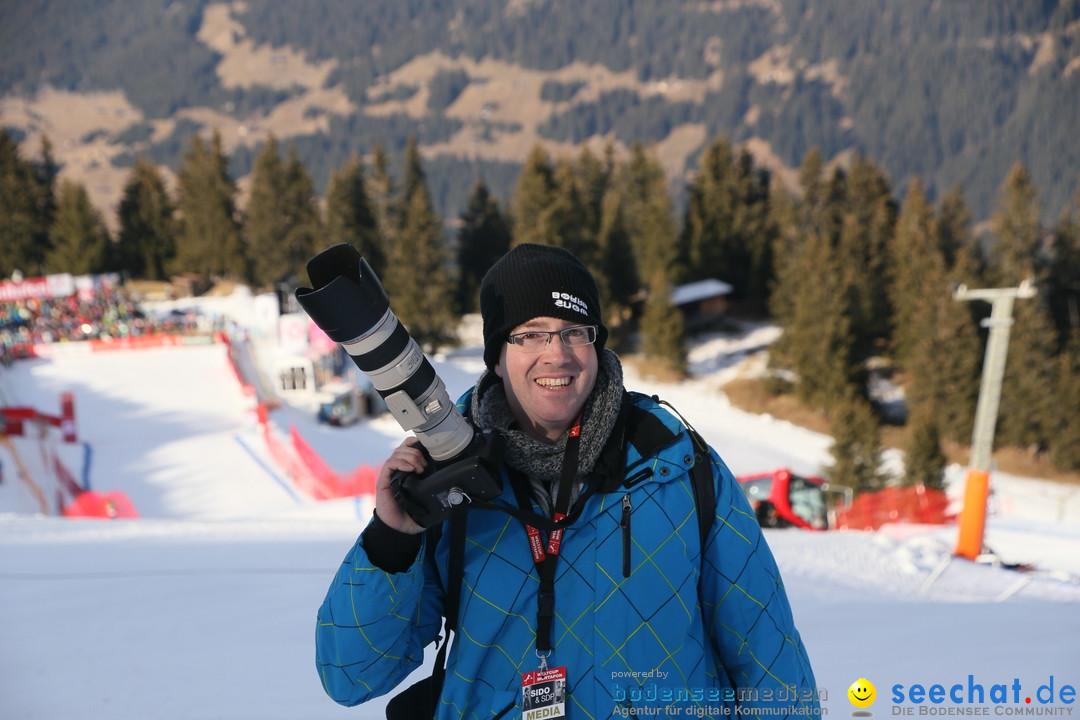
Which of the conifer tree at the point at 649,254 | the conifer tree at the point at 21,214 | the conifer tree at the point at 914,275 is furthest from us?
the conifer tree at the point at 21,214

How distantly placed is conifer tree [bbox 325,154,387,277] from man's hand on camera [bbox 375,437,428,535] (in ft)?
148

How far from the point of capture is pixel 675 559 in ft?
6.48

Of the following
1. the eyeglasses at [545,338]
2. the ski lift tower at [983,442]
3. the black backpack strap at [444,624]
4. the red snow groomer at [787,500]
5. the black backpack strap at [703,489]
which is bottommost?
the red snow groomer at [787,500]

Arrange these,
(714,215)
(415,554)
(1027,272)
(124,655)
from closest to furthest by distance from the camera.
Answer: (415,554), (124,655), (1027,272), (714,215)

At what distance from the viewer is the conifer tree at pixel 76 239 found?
53.9 m

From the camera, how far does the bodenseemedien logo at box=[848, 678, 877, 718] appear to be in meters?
4.21

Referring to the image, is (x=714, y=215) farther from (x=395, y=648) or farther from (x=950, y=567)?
(x=395, y=648)

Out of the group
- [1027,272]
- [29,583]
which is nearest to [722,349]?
[1027,272]

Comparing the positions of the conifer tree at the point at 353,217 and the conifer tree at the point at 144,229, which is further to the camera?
the conifer tree at the point at 144,229

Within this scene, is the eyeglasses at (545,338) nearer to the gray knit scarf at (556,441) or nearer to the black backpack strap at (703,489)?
the gray knit scarf at (556,441)

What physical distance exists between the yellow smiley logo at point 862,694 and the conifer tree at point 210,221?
2172 inches

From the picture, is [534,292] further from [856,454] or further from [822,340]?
[822,340]

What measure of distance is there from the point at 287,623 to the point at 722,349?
40.4 metres

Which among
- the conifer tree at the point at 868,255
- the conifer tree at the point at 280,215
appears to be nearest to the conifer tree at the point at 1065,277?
the conifer tree at the point at 868,255
